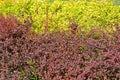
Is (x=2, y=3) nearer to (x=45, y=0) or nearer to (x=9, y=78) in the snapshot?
(x=45, y=0)

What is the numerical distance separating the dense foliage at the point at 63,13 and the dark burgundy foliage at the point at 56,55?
63 cm

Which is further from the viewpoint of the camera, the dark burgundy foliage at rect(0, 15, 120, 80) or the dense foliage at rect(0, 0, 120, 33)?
the dense foliage at rect(0, 0, 120, 33)

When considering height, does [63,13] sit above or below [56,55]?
above

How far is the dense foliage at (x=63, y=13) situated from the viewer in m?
5.41

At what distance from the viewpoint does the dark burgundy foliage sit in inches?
156

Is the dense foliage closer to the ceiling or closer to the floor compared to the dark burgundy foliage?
closer to the ceiling

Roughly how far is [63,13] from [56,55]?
1733 millimetres

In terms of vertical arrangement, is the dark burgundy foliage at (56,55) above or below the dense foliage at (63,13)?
below

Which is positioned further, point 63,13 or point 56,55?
point 63,13

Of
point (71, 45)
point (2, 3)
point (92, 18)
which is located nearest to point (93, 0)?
point (92, 18)

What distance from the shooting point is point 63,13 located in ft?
19.0

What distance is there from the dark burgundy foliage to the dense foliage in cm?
63

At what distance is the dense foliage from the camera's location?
17.8 feet

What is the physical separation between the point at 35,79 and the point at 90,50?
28.5 inches
